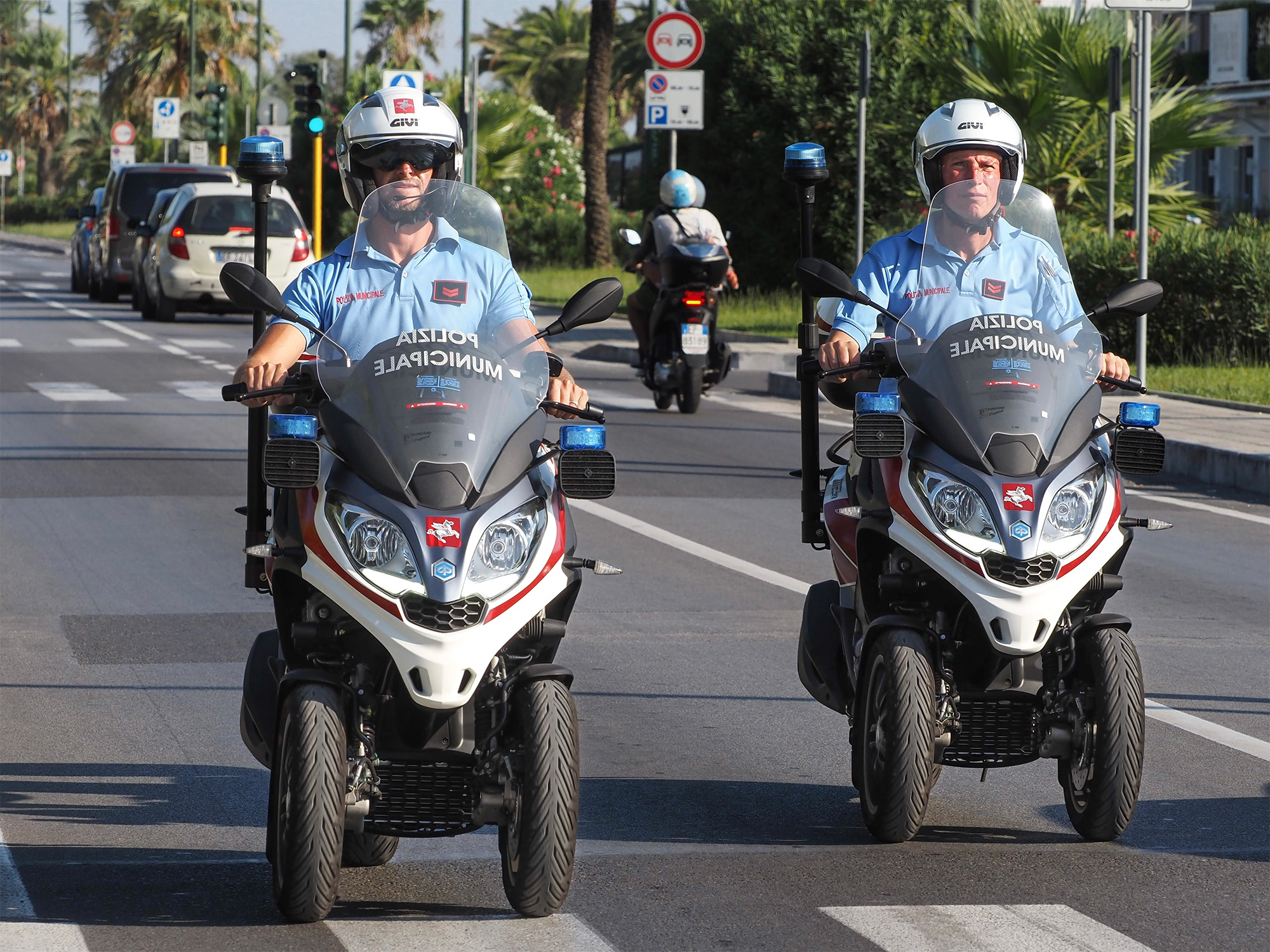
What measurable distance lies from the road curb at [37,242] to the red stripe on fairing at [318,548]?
2128 inches

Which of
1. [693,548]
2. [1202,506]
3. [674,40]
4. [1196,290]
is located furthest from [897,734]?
[674,40]

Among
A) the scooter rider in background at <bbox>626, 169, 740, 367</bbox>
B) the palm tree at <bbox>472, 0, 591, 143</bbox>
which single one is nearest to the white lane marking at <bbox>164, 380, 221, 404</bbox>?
the scooter rider in background at <bbox>626, 169, 740, 367</bbox>

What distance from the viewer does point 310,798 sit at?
4371mm

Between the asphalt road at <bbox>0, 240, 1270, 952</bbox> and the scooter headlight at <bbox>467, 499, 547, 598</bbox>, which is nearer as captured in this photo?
the scooter headlight at <bbox>467, 499, 547, 598</bbox>

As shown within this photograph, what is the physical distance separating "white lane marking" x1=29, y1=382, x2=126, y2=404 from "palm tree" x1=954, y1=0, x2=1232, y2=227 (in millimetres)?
10107

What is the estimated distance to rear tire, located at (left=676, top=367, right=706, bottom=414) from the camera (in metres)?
16.5

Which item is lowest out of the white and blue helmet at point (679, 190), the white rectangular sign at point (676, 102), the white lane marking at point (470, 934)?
the white lane marking at point (470, 934)

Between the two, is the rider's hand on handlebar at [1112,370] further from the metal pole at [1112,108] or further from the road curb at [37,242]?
the road curb at [37,242]

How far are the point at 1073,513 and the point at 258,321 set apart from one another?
2419 mm

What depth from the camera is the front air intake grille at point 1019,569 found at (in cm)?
493

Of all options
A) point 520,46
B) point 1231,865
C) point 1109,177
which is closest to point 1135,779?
point 1231,865

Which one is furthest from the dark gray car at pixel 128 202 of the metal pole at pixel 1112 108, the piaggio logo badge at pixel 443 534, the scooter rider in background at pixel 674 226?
the piaggio logo badge at pixel 443 534

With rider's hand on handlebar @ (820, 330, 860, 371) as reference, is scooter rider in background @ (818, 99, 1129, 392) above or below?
above

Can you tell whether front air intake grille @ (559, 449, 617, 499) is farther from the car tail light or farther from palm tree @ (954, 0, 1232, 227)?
the car tail light
